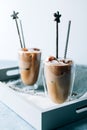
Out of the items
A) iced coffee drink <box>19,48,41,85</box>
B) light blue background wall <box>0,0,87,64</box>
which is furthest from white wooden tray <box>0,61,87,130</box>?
light blue background wall <box>0,0,87,64</box>

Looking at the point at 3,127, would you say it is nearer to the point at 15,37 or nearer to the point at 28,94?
the point at 28,94

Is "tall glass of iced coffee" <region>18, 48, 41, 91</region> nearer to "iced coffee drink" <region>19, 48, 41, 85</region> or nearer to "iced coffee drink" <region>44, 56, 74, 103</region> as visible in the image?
"iced coffee drink" <region>19, 48, 41, 85</region>

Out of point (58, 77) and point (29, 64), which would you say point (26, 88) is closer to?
point (29, 64)

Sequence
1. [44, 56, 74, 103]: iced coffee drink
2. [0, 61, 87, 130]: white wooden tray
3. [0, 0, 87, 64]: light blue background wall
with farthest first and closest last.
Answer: [0, 0, 87, 64]: light blue background wall → [44, 56, 74, 103]: iced coffee drink → [0, 61, 87, 130]: white wooden tray

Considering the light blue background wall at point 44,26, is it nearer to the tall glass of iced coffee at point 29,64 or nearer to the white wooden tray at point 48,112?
the tall glass of iced coffee at point 29,64

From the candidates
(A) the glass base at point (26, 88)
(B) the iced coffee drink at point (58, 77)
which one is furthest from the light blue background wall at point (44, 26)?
(B) the iced coffee drink at point (58, 77)

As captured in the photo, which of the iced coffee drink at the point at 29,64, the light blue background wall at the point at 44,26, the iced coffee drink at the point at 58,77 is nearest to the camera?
the iced coffee drink at the point at 58,77

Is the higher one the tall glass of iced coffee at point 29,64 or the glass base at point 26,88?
the tall glass of iced coffee at point 29,64

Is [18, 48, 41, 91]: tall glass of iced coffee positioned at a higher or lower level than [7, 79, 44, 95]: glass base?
higher
